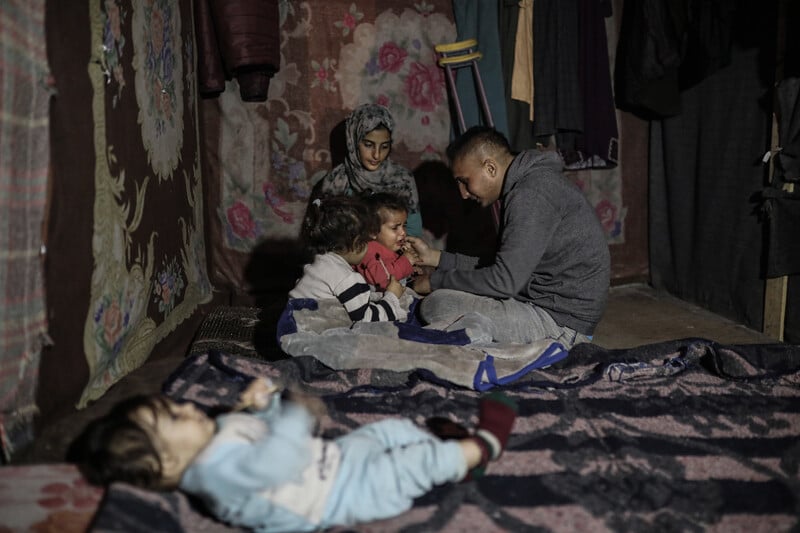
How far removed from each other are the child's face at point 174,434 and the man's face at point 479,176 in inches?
63.7

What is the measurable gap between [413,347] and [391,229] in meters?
0.72

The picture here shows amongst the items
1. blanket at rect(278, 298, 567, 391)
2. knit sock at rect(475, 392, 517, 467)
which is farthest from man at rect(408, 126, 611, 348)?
knit sock at rect(475, 392, 517, 467)

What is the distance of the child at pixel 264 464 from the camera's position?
151 cm

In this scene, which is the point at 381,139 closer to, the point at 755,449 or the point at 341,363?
the point at 341,363

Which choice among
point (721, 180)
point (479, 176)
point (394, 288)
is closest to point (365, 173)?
point (394, 288)

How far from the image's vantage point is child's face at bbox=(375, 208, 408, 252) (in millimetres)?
3037

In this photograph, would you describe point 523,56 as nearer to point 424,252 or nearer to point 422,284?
point 424,252

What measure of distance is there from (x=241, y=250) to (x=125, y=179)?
1.73 m

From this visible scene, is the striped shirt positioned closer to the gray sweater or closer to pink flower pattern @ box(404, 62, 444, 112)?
the gray sweater

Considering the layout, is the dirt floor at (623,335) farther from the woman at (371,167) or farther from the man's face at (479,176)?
the woman at (371,167)

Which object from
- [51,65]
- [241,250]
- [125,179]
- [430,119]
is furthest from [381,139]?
[51,65]

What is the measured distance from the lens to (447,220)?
14.3ft

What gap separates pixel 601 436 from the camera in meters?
2.02

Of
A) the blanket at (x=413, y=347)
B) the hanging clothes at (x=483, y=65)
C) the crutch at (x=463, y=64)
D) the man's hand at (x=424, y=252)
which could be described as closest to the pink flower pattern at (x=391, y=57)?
the crutch at (x=463, y=64)
